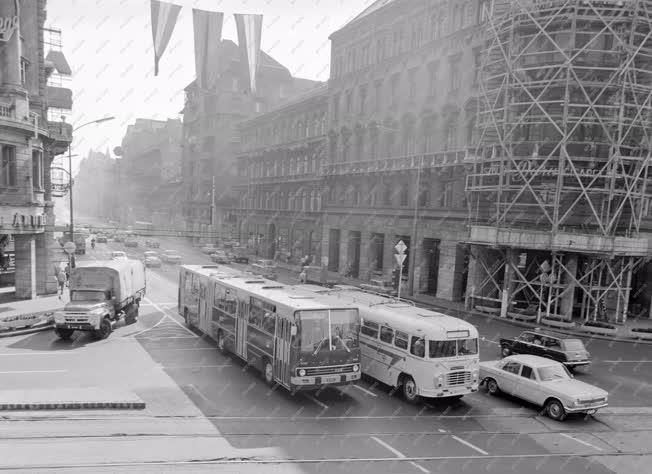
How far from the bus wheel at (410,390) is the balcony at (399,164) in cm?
2101

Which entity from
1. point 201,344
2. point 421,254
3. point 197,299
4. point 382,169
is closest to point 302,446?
point 201,344

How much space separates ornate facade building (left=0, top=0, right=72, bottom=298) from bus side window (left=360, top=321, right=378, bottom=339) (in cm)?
2055

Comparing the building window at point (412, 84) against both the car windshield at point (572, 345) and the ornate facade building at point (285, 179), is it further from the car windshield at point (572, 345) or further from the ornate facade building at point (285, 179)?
the car windshield at point (572, 345)

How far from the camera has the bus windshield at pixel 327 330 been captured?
14.7m

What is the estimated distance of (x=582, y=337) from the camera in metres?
27.4

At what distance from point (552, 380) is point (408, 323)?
467 cm

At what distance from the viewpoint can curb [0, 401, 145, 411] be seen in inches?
511

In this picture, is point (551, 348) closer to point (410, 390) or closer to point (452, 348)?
point (452, 348)

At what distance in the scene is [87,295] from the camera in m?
22.1

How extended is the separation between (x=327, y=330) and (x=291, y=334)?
3.54ft

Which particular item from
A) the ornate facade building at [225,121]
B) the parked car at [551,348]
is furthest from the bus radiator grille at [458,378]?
the ornate facade building at [225,121]

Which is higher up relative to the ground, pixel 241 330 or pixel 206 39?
pixel 206 39

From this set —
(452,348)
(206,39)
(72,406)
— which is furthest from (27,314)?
(452,348)

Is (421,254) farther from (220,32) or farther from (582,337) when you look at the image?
(220,32)
